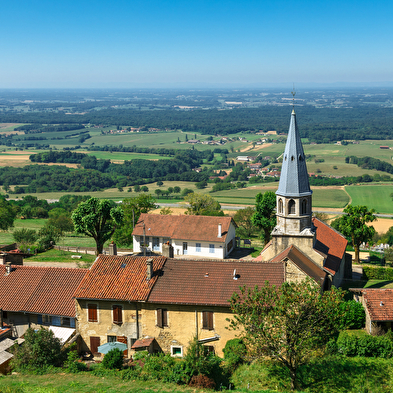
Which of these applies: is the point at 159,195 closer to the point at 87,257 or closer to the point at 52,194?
the point at 52,194

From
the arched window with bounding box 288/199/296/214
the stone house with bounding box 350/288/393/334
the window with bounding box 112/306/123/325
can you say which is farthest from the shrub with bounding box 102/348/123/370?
the arched window with bounding box 288/199/296/214

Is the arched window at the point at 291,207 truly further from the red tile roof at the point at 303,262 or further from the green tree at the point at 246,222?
the green tree at the point at 246,222

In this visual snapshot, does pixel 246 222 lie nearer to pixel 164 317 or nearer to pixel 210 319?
pixel 210 319

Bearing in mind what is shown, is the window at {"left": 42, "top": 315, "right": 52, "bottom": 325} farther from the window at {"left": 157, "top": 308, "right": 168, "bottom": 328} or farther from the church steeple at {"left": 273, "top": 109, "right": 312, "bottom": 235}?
the church steeple at {"left": 273, "top": 109, "right": 312, "bottom": 235}

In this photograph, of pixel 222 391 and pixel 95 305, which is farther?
pixel 95 305

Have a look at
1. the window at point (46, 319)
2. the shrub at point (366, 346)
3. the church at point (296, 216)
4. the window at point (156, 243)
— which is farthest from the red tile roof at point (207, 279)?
the window at point (156, 243)

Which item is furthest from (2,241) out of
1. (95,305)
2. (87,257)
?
(95,305)

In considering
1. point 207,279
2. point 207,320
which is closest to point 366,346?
point 207,320
